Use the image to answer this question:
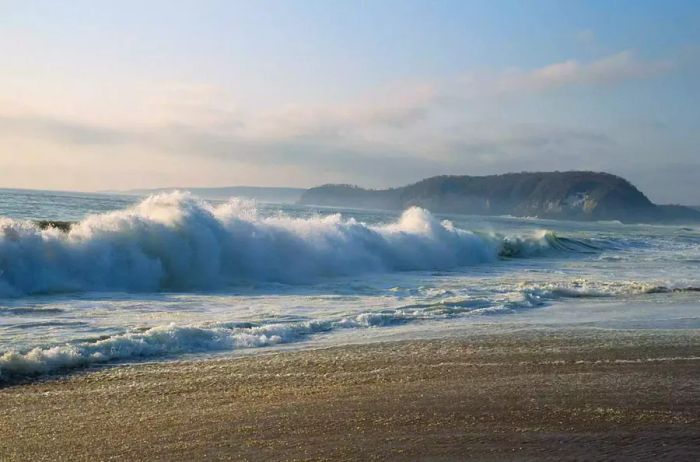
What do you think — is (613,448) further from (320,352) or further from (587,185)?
(587,185)

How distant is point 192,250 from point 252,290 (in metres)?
3.15

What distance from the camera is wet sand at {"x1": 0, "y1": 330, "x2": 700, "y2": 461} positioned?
4578 millimetres

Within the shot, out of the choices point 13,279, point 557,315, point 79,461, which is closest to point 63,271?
point 13,279

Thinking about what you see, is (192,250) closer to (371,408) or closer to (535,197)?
(371,408)

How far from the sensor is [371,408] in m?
5.52

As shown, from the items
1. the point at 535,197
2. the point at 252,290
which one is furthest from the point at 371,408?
the point at 535,197

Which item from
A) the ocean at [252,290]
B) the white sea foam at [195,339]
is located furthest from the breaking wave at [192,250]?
the white sea foam at [195,339]

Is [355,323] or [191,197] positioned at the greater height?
[191,197]

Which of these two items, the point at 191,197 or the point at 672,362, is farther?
the point at 191,197

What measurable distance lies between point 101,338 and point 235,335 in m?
1.56

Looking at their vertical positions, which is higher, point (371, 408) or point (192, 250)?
point (192, 250)

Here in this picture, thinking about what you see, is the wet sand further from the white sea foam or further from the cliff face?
the cliff face

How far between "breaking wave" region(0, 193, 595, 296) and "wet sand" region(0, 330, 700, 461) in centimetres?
766

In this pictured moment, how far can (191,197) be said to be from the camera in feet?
68.7
